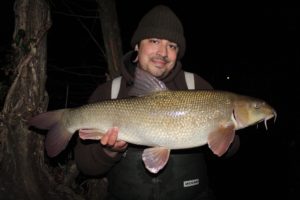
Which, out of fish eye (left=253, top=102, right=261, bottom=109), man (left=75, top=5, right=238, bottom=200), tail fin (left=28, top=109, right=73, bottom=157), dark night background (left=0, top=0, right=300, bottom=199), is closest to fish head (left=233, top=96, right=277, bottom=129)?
fish eye (left=253, top=102, right=261, bottom=109)

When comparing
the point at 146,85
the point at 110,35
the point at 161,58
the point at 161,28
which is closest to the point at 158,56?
the point at 161,58

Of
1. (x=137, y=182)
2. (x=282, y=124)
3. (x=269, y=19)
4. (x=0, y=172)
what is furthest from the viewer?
(x=269, y=19)

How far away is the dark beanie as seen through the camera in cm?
320

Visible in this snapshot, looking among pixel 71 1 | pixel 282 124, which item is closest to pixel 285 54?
pixel 282 124

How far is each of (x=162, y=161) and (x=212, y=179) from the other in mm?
7456

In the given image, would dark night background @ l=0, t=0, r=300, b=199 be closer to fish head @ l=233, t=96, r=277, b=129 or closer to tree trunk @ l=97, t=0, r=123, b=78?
tree trunk @ l=97, t=0, r=123, b=78

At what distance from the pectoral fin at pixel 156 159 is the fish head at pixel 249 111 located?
72cm

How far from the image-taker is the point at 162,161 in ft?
9.12

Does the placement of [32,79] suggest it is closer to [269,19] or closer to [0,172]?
[0,172]

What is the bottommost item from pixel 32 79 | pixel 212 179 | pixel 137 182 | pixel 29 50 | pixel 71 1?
pixel 212 179

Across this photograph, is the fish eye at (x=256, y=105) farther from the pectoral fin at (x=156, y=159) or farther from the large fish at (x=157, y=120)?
the pectoral fin at (x=156, y=159)

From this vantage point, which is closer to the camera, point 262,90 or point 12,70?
point 12,70

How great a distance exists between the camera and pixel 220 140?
2771 mm

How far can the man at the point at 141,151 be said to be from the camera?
3.05m
